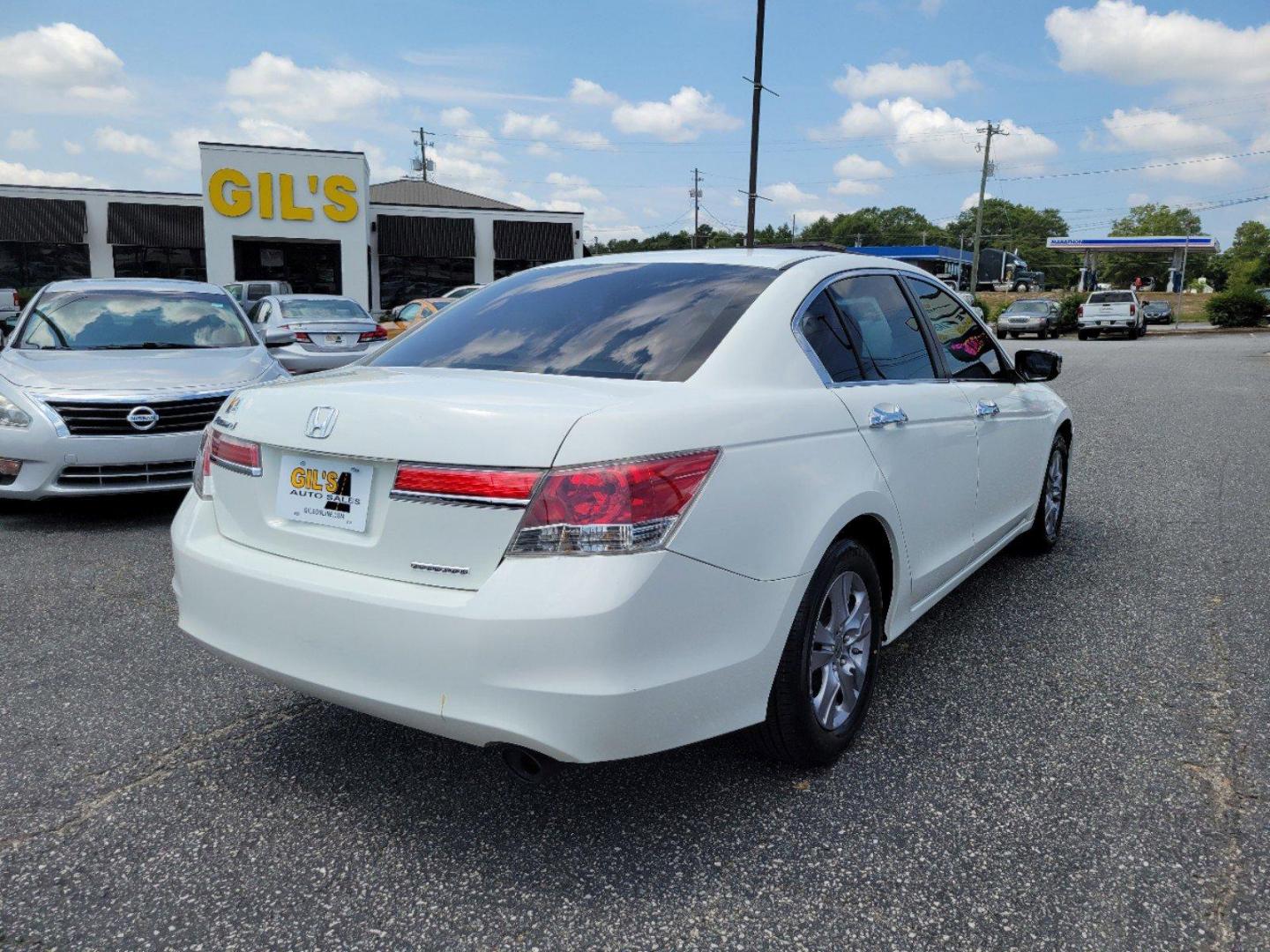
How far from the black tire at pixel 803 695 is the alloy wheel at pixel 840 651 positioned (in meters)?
0.03

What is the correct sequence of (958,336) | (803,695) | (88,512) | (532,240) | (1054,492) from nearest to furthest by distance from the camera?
(803,695) → (958,336) → (1054,492) → (88,512) → (532,240)

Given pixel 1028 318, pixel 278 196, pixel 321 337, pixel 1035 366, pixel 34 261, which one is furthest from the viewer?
pixel 1028 318

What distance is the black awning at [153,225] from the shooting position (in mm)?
34344

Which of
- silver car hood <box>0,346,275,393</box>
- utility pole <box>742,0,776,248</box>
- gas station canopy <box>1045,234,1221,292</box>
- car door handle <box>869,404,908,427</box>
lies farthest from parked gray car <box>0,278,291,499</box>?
gas station canopy <box>1045,234,1221,292</box>

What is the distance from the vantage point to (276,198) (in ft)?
103

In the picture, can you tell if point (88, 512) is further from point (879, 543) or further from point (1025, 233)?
point (1025, 233)

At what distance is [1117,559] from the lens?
5.41 m

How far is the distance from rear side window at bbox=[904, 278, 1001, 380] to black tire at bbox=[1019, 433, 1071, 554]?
3.07ft

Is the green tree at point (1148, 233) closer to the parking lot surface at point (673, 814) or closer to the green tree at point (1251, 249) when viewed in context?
the green tree at point (1251, 249)

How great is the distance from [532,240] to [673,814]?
3601cm

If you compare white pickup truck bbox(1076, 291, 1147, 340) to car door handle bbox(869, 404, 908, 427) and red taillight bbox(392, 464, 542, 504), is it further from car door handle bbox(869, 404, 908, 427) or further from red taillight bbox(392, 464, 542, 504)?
red taillight bbox(392, 464, 542, 504)

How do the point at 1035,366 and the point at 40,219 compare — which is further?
the point at 40,219

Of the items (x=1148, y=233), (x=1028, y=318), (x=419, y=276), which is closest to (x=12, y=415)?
(x=419, y=276)

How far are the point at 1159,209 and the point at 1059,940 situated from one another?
483ft
